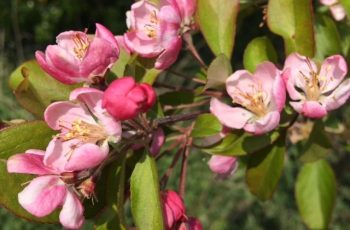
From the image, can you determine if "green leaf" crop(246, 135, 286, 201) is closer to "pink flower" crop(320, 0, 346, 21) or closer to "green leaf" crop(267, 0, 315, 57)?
"green leaf" crop(267, 0, 315, 57)

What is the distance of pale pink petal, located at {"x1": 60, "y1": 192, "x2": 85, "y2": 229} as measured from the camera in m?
0.85

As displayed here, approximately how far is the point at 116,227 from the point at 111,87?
24 cm

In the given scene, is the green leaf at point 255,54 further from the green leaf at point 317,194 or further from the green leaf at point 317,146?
the green leaf at point 317,194

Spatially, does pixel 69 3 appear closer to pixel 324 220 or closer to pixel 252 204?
pixel 252 204

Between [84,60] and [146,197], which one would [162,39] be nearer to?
[84,60]

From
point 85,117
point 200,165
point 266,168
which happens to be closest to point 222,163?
point 266,168

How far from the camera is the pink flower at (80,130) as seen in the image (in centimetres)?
82

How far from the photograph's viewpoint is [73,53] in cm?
93

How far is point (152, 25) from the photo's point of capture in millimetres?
1010

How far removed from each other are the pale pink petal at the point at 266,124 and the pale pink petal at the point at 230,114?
3cm

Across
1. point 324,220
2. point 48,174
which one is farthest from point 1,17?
point 48,174

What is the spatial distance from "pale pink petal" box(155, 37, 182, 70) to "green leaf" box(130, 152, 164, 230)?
15cm

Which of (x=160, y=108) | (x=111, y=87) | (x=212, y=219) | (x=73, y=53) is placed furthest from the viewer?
(x=212, y=219)

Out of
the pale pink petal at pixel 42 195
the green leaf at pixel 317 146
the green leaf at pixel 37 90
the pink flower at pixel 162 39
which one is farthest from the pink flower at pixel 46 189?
the green leaf at pixel 317 146
